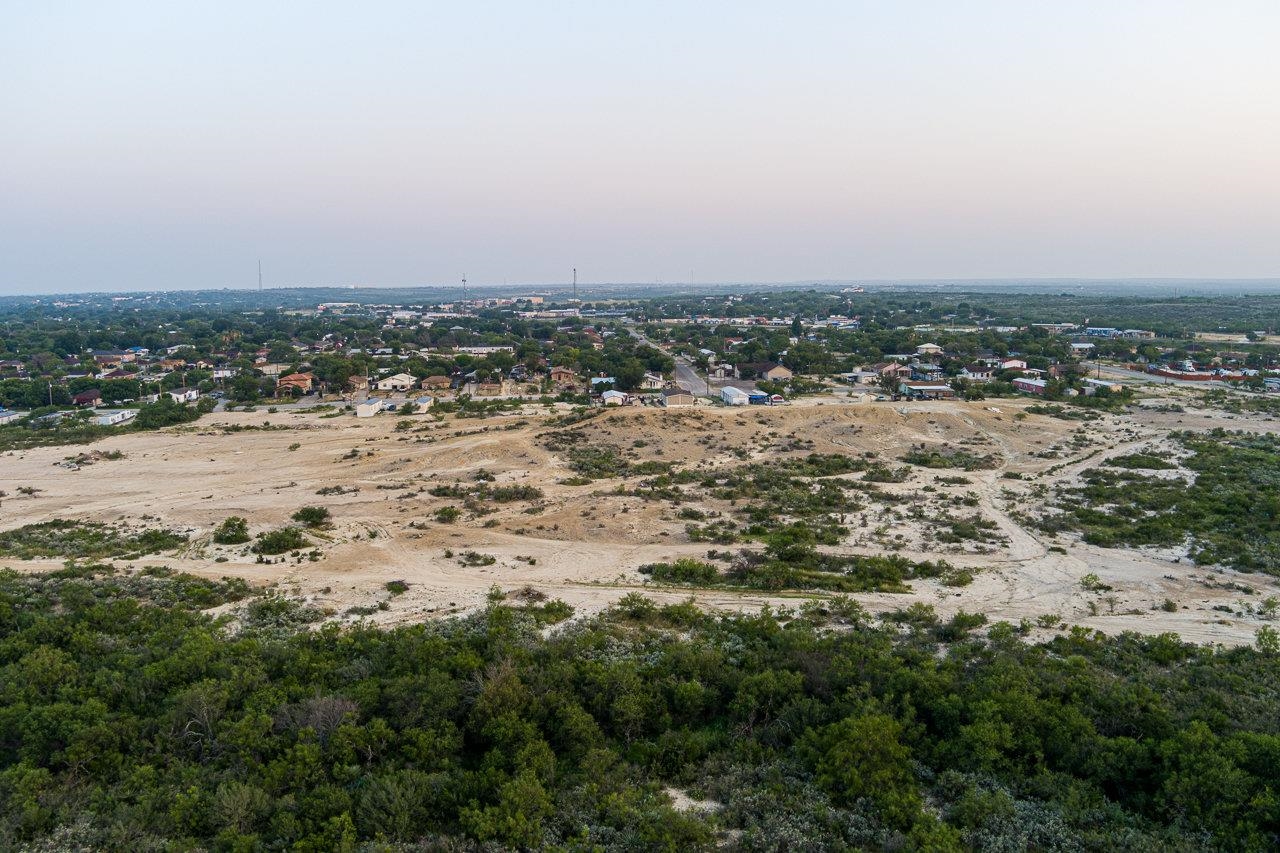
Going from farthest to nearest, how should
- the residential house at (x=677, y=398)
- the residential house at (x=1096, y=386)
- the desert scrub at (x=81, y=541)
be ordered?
the residential house at (x=1096, y=386) → the residential house at (x=677, y=398) → the desert scrub at (x=81, y=541)

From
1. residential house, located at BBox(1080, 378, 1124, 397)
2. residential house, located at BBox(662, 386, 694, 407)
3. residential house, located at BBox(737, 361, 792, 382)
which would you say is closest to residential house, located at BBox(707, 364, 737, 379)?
residential house, located at BBox(737, 361, 792, 382)

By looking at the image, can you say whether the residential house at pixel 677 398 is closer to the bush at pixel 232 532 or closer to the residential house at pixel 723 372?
the residential house at pixel 723 372

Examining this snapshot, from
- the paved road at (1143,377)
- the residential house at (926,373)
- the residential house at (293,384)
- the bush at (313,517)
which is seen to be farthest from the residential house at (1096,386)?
the residential house at (293,384)

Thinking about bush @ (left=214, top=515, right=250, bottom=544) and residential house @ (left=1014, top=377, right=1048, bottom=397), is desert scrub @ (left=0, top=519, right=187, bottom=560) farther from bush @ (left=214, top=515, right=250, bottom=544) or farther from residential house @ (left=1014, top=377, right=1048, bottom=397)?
residential house @ (left=1014, top=377, right=1048, bottom=397)

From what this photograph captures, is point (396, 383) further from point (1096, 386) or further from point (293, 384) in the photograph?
point (1096, 386)

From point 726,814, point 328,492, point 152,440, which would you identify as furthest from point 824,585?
point 152,440

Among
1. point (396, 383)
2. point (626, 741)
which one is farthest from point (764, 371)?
point (626, 741)
